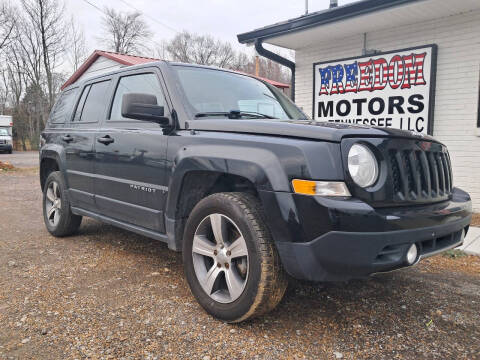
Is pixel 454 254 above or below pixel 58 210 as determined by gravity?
below

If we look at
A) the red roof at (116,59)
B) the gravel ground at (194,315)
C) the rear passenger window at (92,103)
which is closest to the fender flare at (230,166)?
the gravel ground at (194,315)

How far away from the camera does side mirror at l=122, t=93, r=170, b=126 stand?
2.77 m

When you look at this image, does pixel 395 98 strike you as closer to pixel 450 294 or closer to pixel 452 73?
pixel 452 73

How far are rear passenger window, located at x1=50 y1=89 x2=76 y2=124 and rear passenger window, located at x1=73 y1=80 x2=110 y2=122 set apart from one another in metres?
0.29

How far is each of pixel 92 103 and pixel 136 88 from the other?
0.88 m

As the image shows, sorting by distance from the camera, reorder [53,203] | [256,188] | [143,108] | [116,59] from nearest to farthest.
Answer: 1. [256,188]
2. [143,108]
3. [53,203]
4. [116,59]

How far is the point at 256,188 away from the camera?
89.3 inches

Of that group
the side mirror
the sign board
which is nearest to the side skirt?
the side mirror

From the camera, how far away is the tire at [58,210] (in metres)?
4.38

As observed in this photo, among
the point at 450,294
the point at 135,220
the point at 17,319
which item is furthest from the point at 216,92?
the point at 450,294

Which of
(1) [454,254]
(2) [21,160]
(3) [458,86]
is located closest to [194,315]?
(1) [454,254]

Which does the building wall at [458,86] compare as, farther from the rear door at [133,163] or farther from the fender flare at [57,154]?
the fender flare at [57,154]

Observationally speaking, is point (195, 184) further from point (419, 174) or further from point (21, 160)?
point (21, 160)

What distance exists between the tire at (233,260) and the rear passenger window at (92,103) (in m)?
1.96
